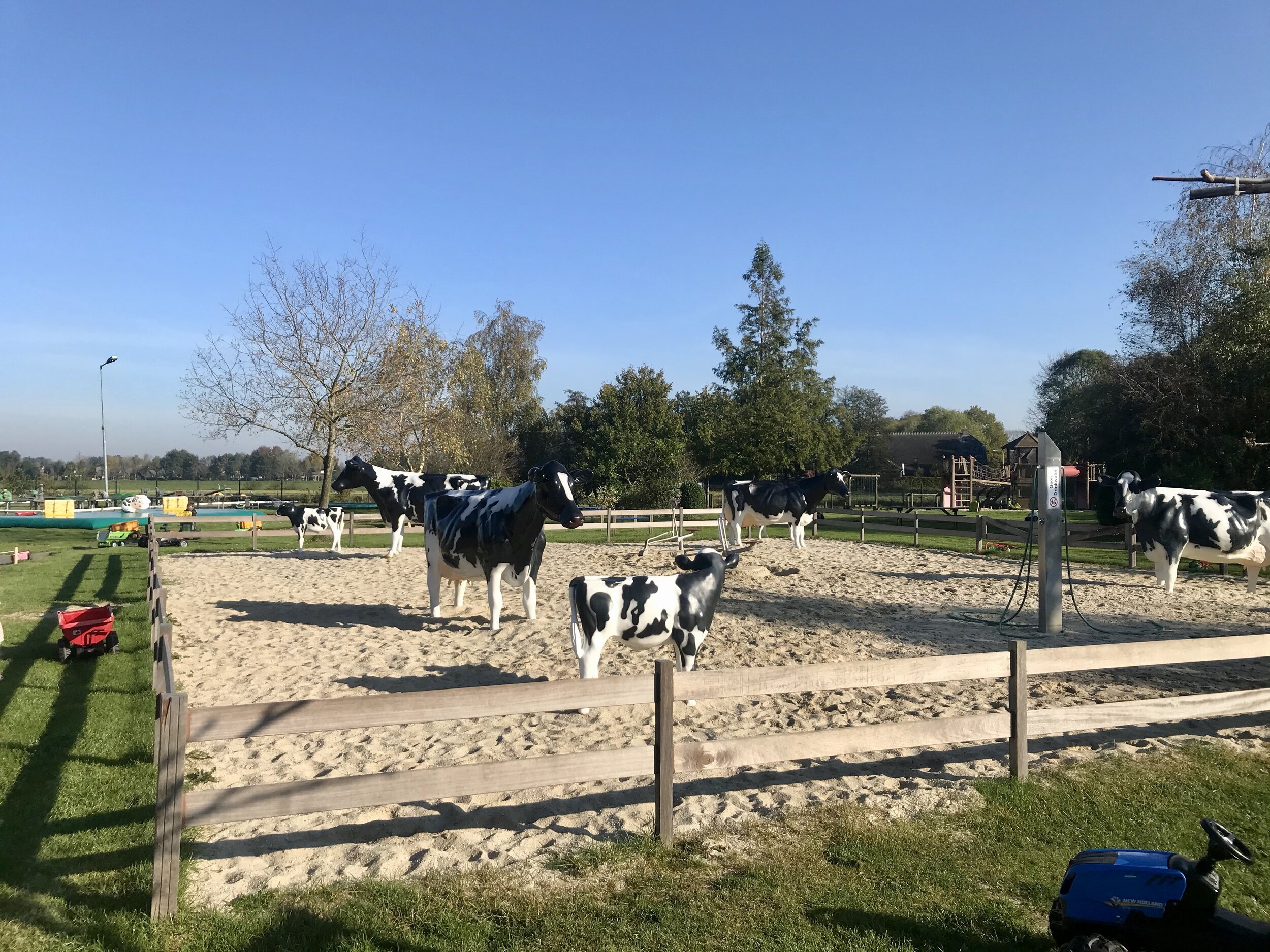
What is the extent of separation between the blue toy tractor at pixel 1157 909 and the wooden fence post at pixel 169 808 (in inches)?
153

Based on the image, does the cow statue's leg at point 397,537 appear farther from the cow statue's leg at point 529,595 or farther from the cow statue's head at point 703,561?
the cow statue's head at point 703,561

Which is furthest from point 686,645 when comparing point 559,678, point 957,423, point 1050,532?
point 957,423

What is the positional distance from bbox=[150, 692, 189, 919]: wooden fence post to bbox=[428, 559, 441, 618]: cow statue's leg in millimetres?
6837

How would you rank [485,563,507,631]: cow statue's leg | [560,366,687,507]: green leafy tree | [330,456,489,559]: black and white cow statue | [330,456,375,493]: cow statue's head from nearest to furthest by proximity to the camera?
[485,563,507,631]: cow statue's leg → [330,456,489,559]: black and white cow statue → [330,456,375,493]: cow statue's head → [560,366,687,507]: green leafy tree

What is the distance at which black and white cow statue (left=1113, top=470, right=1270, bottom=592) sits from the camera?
12.5 meters

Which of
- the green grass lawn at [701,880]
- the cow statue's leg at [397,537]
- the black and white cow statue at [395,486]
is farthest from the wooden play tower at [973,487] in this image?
the green grass lawn at [701,880]

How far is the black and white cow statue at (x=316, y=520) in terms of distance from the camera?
1998cm

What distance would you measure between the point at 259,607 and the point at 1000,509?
132 feet

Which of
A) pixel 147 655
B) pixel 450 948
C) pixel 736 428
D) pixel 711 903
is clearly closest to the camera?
pixel 450 948

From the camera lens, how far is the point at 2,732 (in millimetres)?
6230

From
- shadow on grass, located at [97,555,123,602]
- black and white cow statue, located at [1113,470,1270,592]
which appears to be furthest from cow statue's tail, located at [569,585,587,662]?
black and white cow statue, located at [1113,470,1270,592]

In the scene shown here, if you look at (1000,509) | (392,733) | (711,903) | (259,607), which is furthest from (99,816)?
→ (1000,509)

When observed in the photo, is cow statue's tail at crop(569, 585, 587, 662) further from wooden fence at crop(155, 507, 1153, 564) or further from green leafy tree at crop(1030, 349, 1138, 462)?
green leafy tree at crop(1030, 349, 1138, 462)

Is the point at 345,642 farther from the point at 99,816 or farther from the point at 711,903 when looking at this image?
the point at 711,903
